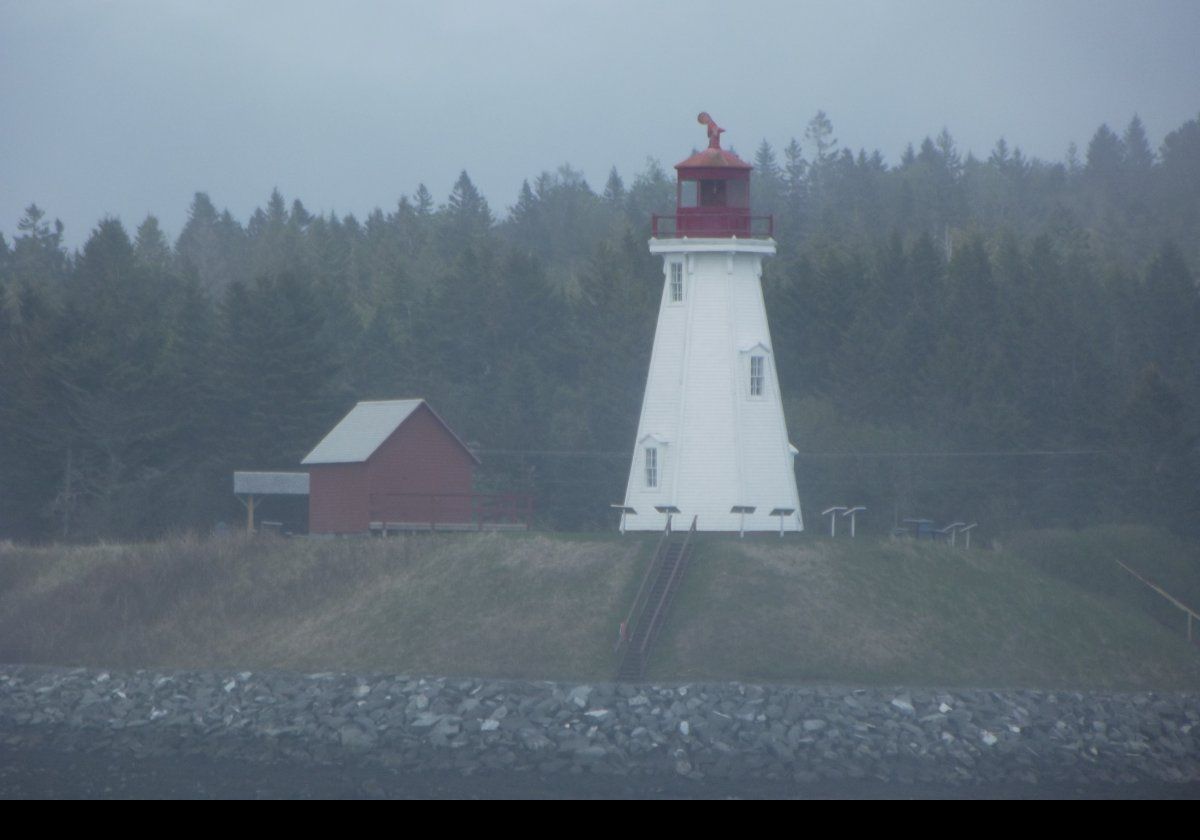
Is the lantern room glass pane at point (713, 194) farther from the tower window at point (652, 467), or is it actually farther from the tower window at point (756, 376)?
the tower window at point (652, 467)

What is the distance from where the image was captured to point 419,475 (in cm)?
4172

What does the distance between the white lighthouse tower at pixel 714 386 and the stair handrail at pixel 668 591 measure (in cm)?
114

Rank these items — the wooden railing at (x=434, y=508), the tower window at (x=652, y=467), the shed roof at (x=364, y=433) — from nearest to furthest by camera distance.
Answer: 1. the tower window at (x=652, y=467)
2. the wooden railing at (x=434, y=508)
3. the shed roof at (x=364, y=433)

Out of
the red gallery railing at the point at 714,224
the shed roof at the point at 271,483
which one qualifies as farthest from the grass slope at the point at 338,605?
the red gallery railing at the point at 714,224

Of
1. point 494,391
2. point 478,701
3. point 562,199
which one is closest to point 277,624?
point 478,701

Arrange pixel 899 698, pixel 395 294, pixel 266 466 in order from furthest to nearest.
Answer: pixel 395 294, pixel 266 466, pixel 899 698

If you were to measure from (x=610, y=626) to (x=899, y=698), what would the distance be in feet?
20.9

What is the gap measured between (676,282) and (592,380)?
19222mm

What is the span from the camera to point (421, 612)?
111 feet

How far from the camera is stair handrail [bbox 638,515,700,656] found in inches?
1230

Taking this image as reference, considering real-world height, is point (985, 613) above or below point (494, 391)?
below

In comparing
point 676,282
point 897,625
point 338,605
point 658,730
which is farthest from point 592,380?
point 658,730

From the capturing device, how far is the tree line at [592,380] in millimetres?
50250

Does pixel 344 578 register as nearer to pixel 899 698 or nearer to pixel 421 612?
pixel 421 612
